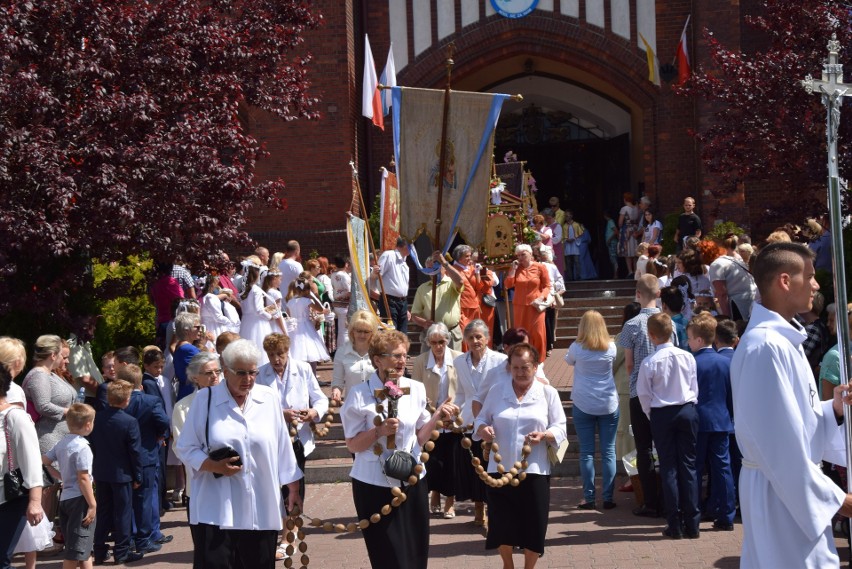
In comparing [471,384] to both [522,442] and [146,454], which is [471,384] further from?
[146,454]

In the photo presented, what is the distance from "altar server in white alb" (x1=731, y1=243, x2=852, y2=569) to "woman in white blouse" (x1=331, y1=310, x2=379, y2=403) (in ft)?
15.1

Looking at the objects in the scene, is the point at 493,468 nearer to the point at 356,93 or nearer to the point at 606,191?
the point at 356,93

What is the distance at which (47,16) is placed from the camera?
35.4 feet

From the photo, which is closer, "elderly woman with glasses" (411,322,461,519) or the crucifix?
the crucifix

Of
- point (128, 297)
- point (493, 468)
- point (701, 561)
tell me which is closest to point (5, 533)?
point (493, 468)

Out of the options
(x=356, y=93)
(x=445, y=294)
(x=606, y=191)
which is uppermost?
(x=356, y=93)

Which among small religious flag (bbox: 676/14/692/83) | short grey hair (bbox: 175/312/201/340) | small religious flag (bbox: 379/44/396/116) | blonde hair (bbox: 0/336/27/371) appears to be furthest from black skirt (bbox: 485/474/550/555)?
small religious flag (bbox: 676/14/692/83)

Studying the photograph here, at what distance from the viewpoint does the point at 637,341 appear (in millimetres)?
9641

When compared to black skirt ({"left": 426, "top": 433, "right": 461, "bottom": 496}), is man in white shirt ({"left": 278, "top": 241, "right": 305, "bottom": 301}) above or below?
above

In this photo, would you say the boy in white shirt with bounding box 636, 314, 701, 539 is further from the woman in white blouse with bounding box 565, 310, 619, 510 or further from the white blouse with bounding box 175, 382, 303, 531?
the white blouse with bounding box 175, 382, 303, 531

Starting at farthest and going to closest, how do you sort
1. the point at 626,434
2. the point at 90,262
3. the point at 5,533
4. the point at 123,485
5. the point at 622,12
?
the point at 622,12 < the point at 90,262 < the point at 626,434 < the point at 123,485 < the point at 5,533

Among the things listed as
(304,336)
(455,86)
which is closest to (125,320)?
(304,336)

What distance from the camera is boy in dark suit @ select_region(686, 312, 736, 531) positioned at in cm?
907

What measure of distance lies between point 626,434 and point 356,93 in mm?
13099
